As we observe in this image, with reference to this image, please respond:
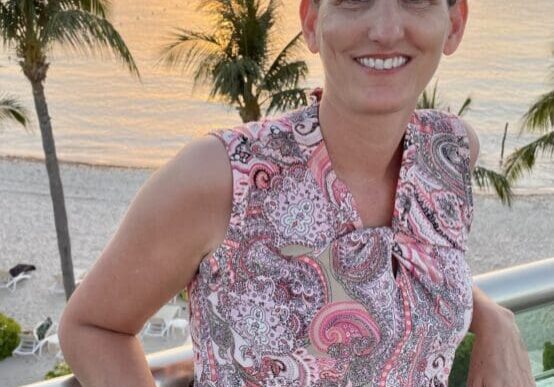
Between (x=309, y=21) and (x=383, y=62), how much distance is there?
0.56 ft

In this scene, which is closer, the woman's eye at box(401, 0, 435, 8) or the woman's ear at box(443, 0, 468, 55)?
the woman's eye at box(401, 0, 435, 8)

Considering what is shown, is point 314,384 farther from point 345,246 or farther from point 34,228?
point 34,228

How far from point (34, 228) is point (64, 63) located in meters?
16.3

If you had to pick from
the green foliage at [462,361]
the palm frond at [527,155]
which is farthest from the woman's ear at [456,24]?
the palm frond at [527,155]

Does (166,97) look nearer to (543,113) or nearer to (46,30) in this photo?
(543,113)

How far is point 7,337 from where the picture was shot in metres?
14.2

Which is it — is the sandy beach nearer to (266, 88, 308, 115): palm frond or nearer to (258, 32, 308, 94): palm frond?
(258, 32, 308, 94): palm frond

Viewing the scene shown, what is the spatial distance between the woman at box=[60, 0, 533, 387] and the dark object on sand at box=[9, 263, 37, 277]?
17.6 metres

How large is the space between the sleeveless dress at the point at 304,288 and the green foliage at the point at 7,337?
13422 mm

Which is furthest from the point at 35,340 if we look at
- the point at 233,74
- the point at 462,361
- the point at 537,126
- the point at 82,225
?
the point at 462,361

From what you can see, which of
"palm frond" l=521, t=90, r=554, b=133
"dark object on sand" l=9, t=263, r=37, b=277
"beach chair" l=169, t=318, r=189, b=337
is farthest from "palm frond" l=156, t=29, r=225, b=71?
"palm frond" l=521, t=90, r=554, b=133

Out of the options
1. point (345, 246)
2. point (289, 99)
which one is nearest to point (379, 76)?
point (345, 246)

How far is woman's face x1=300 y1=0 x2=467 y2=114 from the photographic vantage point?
A: 4.83 feet

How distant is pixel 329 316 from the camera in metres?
1.52
